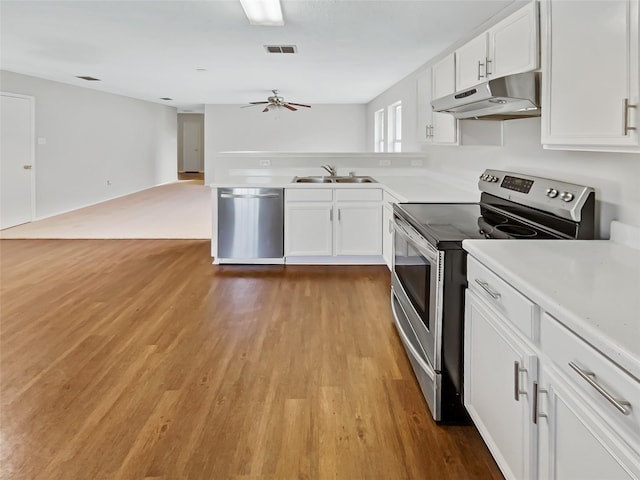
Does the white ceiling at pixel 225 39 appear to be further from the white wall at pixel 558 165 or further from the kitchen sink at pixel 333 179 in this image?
the kitchen sink at pixel 333 179

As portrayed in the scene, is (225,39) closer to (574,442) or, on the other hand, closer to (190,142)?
(574,442)

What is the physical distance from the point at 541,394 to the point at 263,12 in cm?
354

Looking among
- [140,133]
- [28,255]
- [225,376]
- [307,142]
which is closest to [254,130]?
[307,142]

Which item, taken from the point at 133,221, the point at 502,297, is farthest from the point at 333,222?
the point at 133,221

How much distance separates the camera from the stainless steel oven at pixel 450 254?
2.19 m

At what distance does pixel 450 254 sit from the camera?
2180 mm

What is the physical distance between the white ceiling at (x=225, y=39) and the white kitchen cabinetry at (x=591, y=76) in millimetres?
1762

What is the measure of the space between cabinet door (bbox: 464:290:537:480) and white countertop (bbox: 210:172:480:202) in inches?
66.3

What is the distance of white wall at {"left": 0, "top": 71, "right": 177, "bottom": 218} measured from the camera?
8219mm

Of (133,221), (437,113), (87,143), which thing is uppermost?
(87,143)

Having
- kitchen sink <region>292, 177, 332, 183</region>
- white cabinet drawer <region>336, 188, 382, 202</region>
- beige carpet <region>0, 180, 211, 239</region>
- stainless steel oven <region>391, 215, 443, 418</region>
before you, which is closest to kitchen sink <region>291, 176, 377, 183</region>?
kitchen sink <region>292, 177, 332, 183</region>

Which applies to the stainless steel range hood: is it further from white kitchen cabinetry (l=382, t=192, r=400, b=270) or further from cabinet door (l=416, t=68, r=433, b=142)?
white kitchen cabinetry (l=382, t=192, r=400, b=270)

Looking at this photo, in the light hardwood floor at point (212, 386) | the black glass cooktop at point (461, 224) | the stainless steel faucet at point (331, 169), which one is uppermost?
the stainless steel faucet at point (331, 169)

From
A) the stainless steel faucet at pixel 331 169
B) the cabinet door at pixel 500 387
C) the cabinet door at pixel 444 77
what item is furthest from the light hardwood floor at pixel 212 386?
the cabinet door at pixel 444 77
